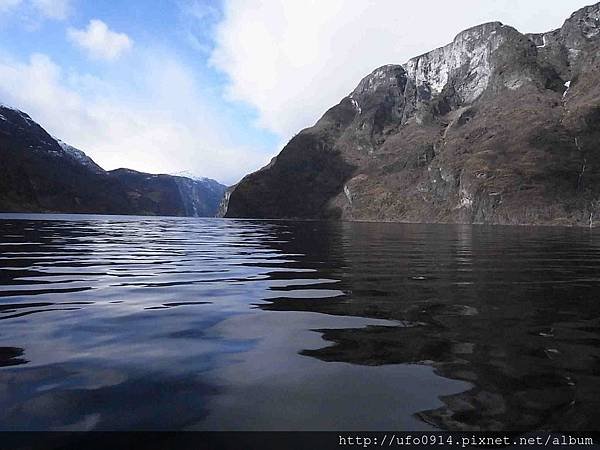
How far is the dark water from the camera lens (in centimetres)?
512

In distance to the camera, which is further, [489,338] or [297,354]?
[489,338]

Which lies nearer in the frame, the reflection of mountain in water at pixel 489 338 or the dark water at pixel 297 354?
the dark water at pixel 297 354

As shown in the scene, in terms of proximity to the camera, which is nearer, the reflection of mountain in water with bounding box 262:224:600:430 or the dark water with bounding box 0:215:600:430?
the dark water with bounding box 0:215:600:430

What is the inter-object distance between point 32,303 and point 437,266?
16.3 meters

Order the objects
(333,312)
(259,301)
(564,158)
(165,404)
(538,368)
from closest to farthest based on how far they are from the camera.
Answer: (165,404) → (538,368) → (333,312) → (259,301) → (564,158)

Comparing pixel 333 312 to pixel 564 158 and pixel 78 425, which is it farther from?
pixel 564 158

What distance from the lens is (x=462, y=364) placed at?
680cm

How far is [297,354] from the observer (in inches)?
295

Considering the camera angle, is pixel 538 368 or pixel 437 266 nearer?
pixel 538 368

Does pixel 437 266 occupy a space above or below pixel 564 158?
below

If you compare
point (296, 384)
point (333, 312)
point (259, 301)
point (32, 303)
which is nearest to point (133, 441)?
point (296, 384)

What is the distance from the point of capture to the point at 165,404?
17.7 ft

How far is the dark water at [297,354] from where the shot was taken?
16.8 ft

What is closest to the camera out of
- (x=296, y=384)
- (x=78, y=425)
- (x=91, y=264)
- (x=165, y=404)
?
(x=78, y=425)
